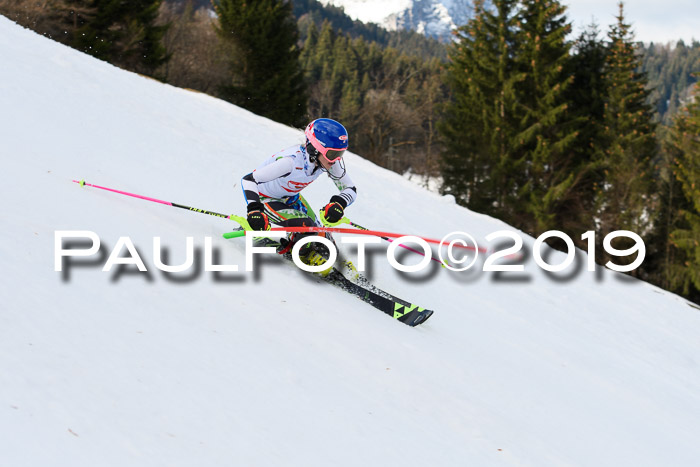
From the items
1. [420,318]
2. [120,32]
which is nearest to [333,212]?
[420,318]

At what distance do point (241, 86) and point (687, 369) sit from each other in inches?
1037

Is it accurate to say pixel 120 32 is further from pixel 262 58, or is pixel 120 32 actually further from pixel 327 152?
pixel 327 152

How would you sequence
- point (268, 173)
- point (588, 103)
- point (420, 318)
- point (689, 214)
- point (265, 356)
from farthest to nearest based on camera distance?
1. point (588, 103)
2. point (689, 214)
3. point (268, 173)
4. point (420, 318)
5. point (265, 356)

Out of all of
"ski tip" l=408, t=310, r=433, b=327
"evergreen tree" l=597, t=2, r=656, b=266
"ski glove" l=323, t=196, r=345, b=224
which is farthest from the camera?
"evergreen tree" l=597, t=2, r=656, b=266

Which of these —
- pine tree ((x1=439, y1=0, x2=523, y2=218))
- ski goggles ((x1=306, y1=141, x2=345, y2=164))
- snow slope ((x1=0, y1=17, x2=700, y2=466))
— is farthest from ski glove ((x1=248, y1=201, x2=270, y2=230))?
pine tree ((x1=439, y1=0, x2=523, y2=218))

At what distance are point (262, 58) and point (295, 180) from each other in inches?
1030

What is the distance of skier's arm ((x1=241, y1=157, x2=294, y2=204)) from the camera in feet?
16.9

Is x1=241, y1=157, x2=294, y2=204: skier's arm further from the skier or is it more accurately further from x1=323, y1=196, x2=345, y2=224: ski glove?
x1=323, y1=196, x2=345, y2=224: ski glove

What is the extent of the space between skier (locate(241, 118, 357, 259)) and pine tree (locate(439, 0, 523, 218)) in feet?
67.1

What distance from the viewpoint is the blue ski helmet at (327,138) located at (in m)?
5.11

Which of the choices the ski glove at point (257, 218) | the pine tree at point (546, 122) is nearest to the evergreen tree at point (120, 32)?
the pine tree at point (546, 122)

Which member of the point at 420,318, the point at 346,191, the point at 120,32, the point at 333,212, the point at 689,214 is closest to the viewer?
the point at 420,318

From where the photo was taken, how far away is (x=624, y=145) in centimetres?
2536

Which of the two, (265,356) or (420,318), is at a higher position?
(265,356)
